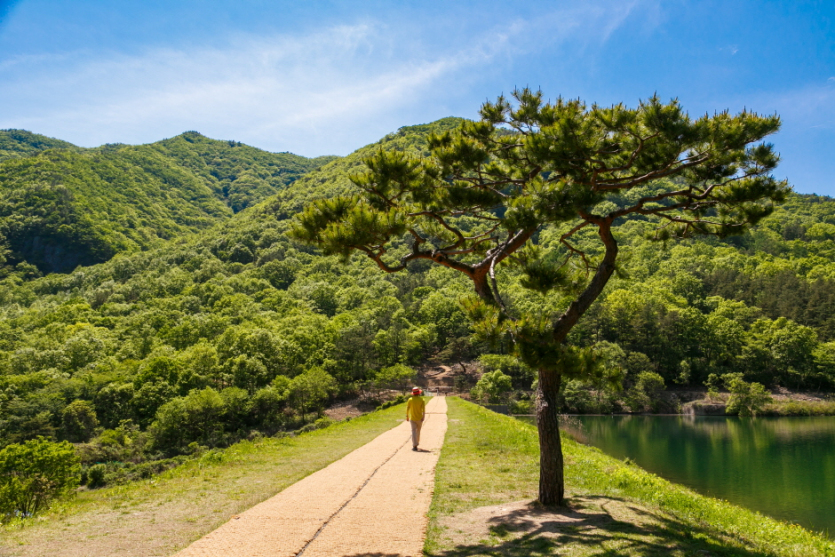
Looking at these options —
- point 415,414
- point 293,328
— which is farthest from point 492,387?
point 415,414

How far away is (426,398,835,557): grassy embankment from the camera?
567 centimetres

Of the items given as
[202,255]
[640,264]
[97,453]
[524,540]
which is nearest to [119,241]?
[202,255]

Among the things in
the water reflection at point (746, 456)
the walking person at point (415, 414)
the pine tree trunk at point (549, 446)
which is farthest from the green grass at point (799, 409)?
the pine tree trunk at point (549, 446)

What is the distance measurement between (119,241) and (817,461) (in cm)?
15106

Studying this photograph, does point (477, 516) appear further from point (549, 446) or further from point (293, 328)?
point (293, 328)

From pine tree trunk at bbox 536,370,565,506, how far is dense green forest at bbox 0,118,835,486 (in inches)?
26.3

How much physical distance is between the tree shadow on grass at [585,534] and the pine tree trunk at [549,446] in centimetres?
23

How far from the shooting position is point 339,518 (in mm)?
6551

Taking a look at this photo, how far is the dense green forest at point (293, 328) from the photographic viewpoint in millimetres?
42438

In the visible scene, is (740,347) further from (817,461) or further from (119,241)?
(119,241)

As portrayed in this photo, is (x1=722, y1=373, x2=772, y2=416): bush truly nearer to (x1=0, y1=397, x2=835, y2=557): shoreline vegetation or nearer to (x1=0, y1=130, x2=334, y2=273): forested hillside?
(x1=0, y1=397, x2=835, y2=557): shoreline vegetation

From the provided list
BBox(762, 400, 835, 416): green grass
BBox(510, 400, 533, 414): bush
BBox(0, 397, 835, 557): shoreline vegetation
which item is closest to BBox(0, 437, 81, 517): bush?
BBox(0, 397, 835, 557): shoreline vegetation

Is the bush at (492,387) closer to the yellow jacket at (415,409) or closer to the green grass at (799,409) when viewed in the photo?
the green grass at (799,409)

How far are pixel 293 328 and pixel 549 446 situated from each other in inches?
2510
